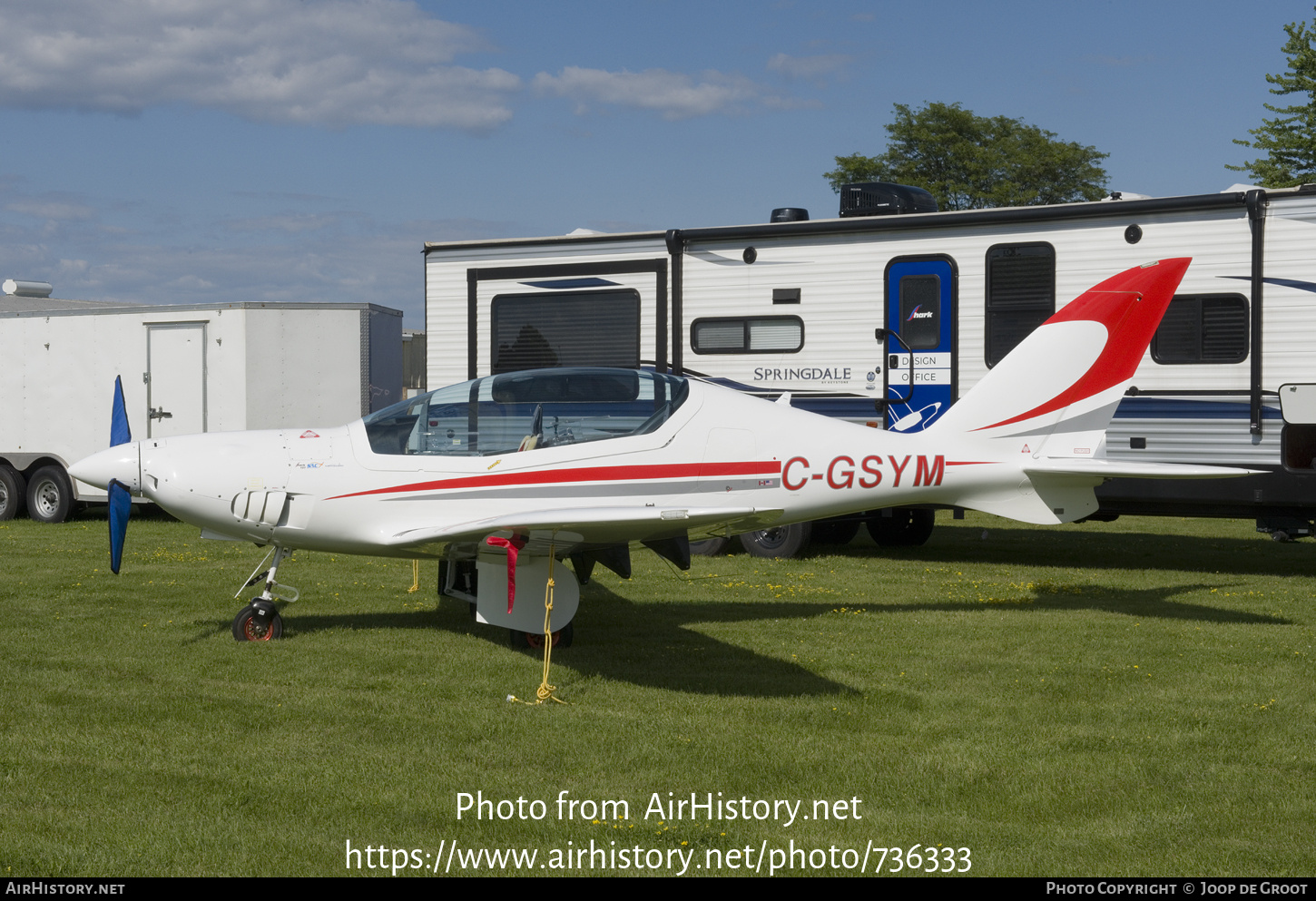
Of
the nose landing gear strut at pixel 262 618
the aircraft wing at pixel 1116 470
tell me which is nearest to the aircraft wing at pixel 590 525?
the nose landing gear strut at pixel 262 618

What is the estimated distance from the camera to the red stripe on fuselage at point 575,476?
740cm

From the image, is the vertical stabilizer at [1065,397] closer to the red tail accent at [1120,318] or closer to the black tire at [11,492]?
the red tail accent at [1120,318]

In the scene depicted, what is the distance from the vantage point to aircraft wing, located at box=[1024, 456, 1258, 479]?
293 inches

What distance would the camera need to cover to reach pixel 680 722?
6086mm

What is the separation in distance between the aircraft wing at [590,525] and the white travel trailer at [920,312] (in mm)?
4957

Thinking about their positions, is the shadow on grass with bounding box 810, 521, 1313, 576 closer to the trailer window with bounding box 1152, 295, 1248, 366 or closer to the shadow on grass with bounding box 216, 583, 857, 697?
the trailer window with bounding box 1152, 295, 1248, 366

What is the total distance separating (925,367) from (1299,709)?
19.1ft

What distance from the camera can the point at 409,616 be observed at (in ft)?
29.6

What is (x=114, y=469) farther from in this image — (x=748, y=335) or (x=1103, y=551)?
(x=1103, y=551)

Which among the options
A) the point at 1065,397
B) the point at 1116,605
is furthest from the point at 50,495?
the point at 1116,605

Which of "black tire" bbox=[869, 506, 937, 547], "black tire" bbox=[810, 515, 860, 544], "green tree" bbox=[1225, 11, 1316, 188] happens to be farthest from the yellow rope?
"green tree" bbox=[1225, 11, 1316, 188]

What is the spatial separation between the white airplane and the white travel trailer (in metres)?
2.34
